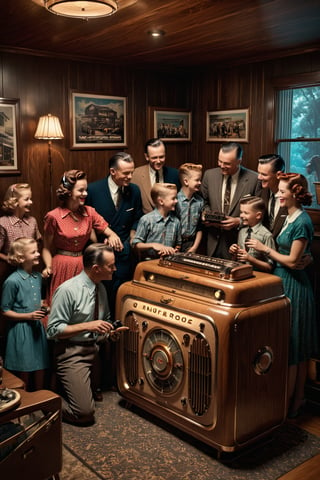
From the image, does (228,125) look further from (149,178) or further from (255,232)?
(255,232)

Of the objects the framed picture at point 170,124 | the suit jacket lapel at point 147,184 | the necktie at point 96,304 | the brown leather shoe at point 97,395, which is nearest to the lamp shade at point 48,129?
the suit jacket lapel at point 147,184

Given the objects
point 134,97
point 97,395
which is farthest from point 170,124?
point 97,395

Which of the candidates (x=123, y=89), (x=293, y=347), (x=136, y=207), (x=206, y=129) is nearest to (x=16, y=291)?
(x=136, y=207)

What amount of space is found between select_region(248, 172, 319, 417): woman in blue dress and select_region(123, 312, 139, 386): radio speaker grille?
0.94 m

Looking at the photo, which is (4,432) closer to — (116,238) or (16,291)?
(16,291)

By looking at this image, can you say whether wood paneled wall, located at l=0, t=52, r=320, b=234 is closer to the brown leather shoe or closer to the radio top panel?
the brown leather shoe

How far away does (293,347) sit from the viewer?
3473 millimetres

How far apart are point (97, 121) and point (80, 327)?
240cm

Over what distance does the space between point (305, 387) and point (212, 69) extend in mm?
3290

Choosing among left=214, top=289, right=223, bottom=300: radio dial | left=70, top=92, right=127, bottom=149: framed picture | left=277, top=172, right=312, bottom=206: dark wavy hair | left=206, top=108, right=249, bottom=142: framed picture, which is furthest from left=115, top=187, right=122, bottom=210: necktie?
left=206, top=108, right=249, bottom=142: framed picture

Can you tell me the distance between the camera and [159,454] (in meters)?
3.09

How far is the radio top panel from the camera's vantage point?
2996 mm

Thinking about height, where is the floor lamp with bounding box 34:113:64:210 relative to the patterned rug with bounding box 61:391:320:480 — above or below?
above

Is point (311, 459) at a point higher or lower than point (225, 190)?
lower
